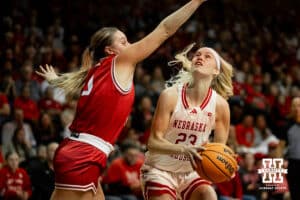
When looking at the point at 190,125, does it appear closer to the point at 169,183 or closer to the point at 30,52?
the point at 169,183

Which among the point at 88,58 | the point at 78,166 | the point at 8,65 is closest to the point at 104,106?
the point at 78,166

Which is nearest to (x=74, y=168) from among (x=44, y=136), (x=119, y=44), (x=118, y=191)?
(x=119, y=44)

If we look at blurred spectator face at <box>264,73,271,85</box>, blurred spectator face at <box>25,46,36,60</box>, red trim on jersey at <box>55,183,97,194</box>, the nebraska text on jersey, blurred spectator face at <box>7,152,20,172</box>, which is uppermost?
blurred spectator face at <box>264,73,271,85</box>

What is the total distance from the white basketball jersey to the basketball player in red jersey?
1126 mm

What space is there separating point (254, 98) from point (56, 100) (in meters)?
4.63

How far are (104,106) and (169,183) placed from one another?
141cm

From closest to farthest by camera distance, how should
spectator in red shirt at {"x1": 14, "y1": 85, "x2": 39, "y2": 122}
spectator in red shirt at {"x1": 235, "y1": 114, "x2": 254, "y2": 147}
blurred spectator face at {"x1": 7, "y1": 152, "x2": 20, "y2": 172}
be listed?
blurred spectator face at {"x1": 7, "y1": 152, "x2": 20, "y2": 172}, spectator in red shirt at {"x1": 14, "y1": 85, "x2": 39, "y2": 122}, spectator in red shirt at {"x1": 235, "y1": 114, "x2": 254, "y2": 147}

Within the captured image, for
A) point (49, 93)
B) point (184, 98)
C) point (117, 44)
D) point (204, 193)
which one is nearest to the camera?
point (117, 44)

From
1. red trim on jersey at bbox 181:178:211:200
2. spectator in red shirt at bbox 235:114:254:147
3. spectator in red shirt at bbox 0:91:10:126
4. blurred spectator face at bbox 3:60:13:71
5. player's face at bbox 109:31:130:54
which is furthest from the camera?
spectator in red shirt at bbox 235:114:254:147

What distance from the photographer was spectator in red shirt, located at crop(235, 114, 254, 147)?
42.4 feet

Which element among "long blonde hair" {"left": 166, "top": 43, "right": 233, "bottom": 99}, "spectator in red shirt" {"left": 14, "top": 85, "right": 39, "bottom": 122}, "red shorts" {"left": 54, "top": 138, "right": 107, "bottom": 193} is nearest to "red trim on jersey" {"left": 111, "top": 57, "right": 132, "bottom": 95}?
"red shorts" {"left": 54, "top": 138, "right": 107, "bottom": 193}

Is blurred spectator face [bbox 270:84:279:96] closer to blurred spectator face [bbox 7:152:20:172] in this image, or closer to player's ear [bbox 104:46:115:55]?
blurred spectator face [bbox 7:152:20:172]

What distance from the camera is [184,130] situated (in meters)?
6.12

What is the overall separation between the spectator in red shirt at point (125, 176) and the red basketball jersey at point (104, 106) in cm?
484
